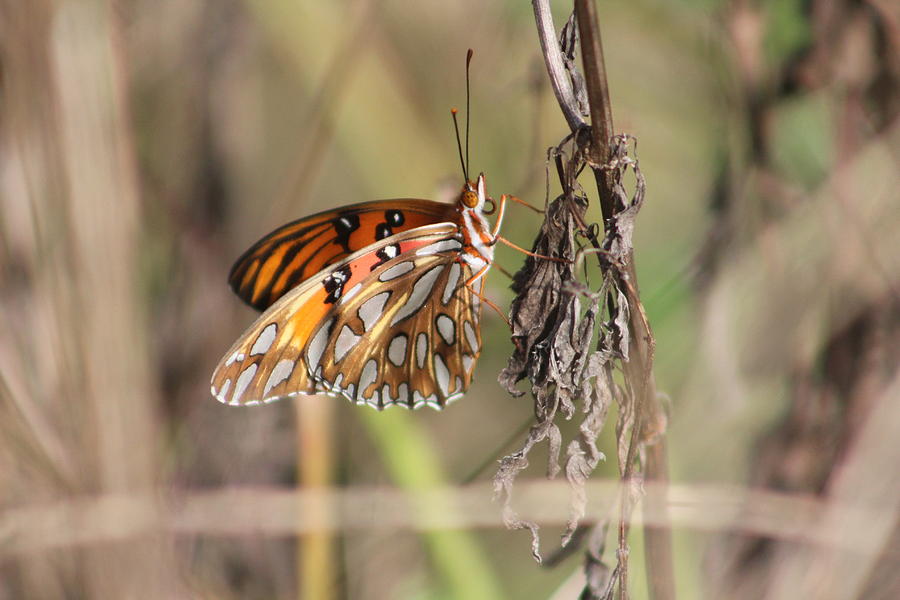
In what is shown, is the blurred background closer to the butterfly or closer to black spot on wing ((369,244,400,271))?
the butterfly

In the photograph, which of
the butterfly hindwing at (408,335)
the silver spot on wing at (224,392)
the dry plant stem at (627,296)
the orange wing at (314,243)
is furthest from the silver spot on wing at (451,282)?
the dry plant stem at (627,296)

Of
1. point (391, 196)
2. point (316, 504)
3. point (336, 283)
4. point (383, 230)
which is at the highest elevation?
point (391, 196)

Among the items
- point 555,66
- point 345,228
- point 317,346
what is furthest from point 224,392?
point 555,66

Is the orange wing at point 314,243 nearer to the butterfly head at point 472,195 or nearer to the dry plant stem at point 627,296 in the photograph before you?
the butterfly head at point 472,195

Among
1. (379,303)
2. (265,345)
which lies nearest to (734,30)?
(379,303)

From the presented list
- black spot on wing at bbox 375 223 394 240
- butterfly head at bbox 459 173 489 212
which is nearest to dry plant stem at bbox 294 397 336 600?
black spot on wing at bbox 375 223 394 240

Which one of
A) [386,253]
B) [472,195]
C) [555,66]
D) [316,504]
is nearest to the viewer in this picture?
[555,66]

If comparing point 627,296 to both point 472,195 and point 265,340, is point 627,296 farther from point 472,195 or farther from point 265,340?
point 265,340
